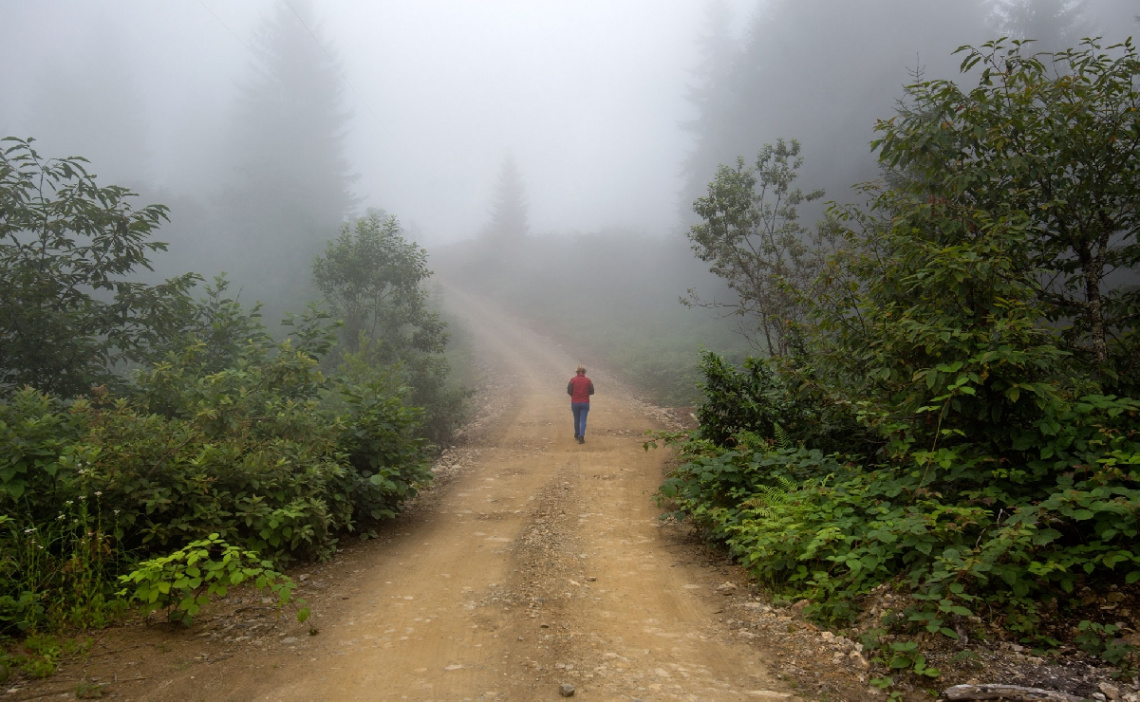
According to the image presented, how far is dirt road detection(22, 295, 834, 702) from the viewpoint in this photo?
12.8ft

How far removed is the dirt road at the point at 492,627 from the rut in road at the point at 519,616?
0.06ft

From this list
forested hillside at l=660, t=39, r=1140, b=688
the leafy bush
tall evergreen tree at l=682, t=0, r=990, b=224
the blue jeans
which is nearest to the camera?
forested hillside at l=660, t=39, r=1140, b=688

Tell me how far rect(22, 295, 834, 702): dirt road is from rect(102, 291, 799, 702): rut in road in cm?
2

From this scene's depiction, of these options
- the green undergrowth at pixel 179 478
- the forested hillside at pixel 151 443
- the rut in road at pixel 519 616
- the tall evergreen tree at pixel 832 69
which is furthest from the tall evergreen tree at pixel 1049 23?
the green undergrowth at pixel 179 478

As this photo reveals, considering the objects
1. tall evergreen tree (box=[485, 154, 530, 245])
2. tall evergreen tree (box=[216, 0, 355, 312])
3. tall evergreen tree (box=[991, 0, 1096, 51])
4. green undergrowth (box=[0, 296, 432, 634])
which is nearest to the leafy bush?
green undergrowth (box=[0, 296, 432, 634])

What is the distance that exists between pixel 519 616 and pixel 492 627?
0.98ft

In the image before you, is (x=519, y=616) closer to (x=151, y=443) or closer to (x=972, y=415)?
(x=151, y=443)

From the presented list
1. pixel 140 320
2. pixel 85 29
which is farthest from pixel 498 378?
pixel 85 29

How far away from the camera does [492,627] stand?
16.1ft

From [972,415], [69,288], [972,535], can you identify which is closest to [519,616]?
[972,535]

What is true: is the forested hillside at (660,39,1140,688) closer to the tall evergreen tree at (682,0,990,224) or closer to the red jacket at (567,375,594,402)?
the red jacket at (567,375,594,402)

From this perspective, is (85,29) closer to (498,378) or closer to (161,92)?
(161,92)

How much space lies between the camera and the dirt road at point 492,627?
3.91 m

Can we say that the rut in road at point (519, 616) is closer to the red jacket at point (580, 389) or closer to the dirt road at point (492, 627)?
the dirt road at point (492, 627)
